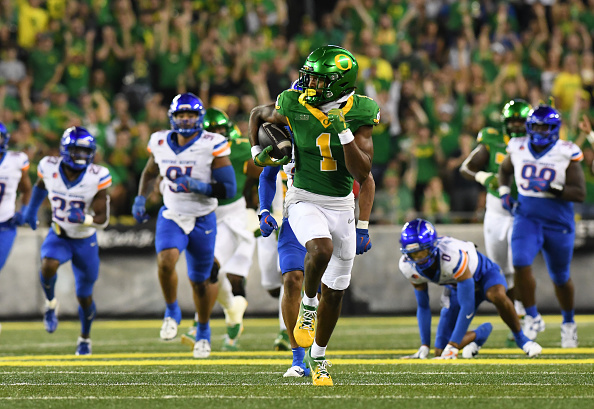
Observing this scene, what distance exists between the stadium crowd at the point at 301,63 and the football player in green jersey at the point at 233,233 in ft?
11.6

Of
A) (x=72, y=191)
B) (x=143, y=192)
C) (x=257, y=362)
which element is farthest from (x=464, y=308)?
(x=72, y=191)

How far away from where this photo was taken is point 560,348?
892cm

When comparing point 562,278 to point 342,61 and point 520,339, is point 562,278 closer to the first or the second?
point 520,339

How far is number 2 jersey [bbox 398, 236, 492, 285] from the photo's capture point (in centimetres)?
789

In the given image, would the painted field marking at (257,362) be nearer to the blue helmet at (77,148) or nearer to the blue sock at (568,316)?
the blue sock at (568,316)

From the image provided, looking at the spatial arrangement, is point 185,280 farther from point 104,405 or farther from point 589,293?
point 104,405

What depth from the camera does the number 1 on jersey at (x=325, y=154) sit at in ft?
19.5

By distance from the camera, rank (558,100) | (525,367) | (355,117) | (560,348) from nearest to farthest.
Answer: (355,117)
(525,367)
(560,348)
(558,100)

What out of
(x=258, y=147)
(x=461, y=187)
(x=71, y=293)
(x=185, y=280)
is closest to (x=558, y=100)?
(x=461, y=187)

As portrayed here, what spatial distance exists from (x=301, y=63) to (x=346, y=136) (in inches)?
392

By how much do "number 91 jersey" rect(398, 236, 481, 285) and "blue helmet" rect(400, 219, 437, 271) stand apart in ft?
0.33

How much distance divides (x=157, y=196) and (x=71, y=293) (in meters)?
1.74

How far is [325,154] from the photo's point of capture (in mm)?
5984

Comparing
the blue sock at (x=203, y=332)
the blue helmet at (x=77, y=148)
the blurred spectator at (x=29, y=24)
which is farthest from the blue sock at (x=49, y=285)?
the blurred spectator at (x=29, y=24)
